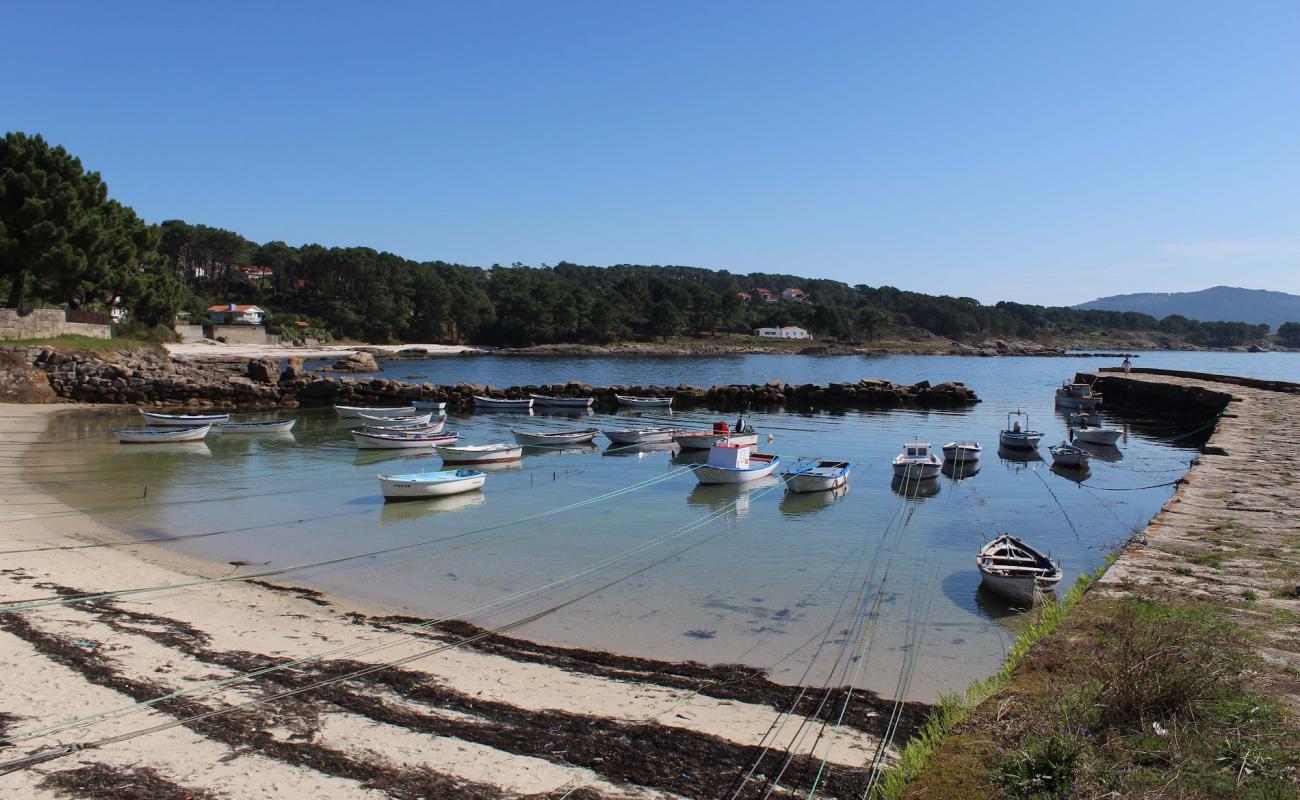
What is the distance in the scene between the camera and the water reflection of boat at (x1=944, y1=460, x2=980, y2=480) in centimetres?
3009

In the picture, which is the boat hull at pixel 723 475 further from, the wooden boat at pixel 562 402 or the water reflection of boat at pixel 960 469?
the wooden boat at pixel 562 402

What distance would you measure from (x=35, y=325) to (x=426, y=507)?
3806 centimetres

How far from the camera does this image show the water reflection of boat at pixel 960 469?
3009cm

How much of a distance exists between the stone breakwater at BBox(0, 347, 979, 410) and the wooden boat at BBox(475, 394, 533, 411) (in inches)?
53.2

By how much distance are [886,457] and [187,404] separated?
38.6 m

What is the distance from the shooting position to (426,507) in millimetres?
22844

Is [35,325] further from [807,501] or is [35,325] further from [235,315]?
[235,315]

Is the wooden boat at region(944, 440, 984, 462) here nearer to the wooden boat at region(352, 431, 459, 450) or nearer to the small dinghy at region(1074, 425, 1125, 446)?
the small dinghy at region(1074, 425, 1125, 446)

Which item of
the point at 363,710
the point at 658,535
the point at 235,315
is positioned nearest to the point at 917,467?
the point at 658,535

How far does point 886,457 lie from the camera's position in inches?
1352

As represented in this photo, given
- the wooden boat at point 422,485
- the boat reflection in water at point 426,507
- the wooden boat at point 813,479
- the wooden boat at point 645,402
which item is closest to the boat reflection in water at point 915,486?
the wooden boat at point 813,479

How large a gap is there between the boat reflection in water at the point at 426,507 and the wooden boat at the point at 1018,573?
13724 mm

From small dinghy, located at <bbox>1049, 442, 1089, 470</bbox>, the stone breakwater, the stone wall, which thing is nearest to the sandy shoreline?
small dinghy, located at <bbox>1049, 442, 1089, 470</bbox>

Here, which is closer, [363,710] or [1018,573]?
[363,710]
